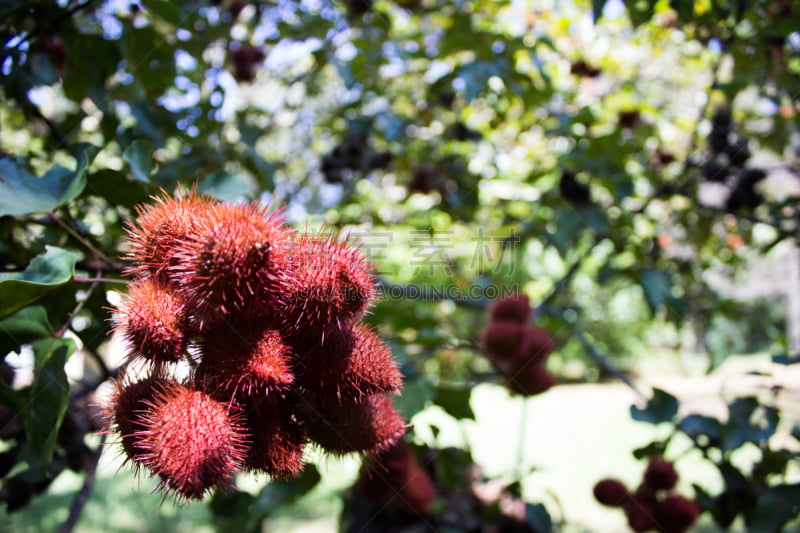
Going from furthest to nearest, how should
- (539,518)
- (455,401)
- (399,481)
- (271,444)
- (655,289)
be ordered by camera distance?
1. (655,289)
2. (539,518)
3. (399,481)
4. (455,401)
5. (271,444)

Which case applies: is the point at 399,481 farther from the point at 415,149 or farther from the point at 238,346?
the point at 415,149

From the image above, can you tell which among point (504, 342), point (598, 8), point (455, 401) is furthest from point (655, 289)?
point (455, 401)

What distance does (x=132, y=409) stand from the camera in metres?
0.91

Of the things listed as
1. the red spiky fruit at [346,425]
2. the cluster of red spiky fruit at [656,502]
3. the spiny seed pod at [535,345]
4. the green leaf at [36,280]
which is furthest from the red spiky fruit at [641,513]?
the green leaf at [36,280]

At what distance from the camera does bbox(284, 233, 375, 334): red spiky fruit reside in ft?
2.96

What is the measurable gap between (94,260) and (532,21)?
3.31 m

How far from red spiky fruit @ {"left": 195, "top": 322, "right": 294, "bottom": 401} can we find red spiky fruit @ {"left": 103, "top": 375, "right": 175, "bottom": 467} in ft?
0.24

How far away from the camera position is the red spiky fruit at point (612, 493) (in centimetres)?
219

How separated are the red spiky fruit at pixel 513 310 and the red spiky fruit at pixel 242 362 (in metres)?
1.40

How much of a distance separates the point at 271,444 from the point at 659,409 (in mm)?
1611

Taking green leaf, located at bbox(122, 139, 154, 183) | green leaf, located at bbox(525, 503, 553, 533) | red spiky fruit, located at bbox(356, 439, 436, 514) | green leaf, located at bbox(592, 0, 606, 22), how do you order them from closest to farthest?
green leaf, located at bbox(122, 139, 154, 183), red spiky fruit, located at bbox(356, 439, 436, 514), green leaf, located at bbox(592, 0, 606, 22), green leaf, located at bbox(525, 503, 553, 533)

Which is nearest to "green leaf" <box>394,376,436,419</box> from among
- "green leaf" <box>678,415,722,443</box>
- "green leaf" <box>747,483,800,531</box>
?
"green leaf" <box>678,415,722,443</box>

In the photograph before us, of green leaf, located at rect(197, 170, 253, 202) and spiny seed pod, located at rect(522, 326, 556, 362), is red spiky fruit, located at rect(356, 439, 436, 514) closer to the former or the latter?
spiny seed pod, located at rect(522, 326, 556, 362)

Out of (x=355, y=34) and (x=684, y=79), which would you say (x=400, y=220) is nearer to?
(x=355, y=34)
